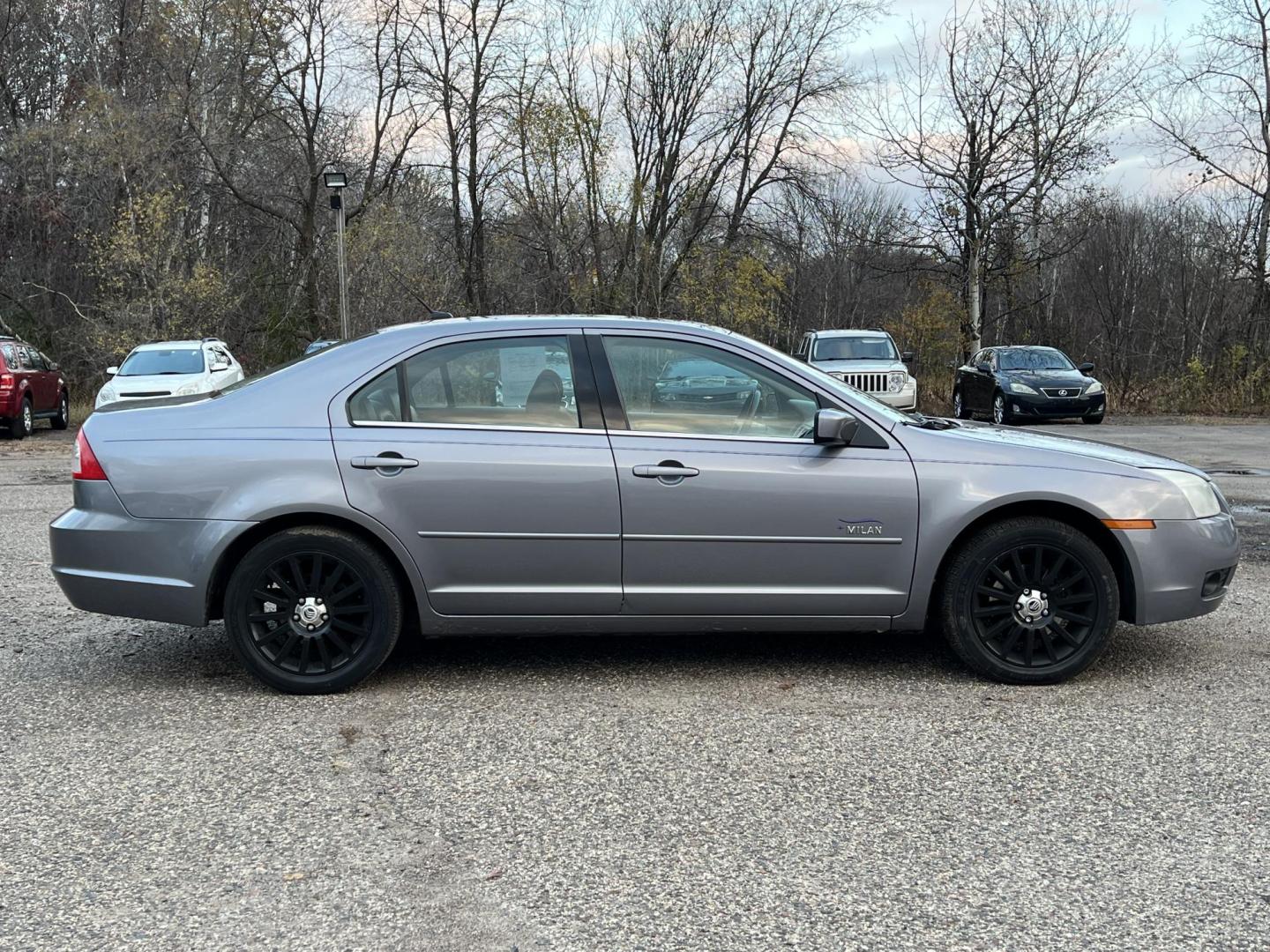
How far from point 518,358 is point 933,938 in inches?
118

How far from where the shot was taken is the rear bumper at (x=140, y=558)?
4668 millimetres

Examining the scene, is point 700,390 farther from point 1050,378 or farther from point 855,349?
point 1050,378

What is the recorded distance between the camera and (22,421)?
19328 millimetres

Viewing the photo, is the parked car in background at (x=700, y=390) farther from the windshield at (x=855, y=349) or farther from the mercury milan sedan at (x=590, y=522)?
the windshield at (x=855, y=349)

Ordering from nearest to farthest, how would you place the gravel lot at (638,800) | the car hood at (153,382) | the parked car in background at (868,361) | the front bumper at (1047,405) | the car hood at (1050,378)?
the gravel lot at (638,800), the car hood at (153,382), the parked car in background at (868,361), the front bumper at (1047,405), the car hood at (1050,378)

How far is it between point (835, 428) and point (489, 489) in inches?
57.2

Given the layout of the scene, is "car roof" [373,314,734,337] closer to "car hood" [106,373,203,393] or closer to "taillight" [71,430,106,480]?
"taillight" [71,430,106,480]

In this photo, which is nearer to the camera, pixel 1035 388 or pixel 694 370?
pixel 694 370

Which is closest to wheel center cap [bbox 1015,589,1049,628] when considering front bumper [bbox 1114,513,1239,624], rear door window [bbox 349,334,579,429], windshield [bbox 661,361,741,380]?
front bumper [bbox 1114,513,1239,624]

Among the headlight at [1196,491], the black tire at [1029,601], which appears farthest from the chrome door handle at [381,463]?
the headlight at [1196,491]

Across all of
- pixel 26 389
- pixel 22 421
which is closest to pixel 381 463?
pixel 22 421

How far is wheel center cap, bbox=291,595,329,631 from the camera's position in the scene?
4.70 m

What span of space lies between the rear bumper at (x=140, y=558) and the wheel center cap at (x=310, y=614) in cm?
38

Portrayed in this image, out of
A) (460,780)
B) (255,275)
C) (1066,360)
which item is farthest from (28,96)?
(460,780)
